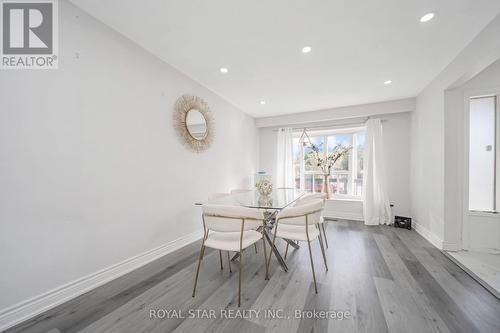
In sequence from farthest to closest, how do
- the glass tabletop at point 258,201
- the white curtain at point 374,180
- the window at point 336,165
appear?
the window at point 336,165, the white curtain at point 374,180, the glass tabletop at point 258,201

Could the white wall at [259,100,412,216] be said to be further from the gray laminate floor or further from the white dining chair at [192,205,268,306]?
the white dining chair at [192,205,268,306]

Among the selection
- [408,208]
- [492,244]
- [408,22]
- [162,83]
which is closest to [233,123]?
[162,83]

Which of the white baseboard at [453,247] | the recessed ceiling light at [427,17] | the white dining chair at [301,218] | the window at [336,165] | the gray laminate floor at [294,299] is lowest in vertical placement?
the gray laminate floor at [294,299]

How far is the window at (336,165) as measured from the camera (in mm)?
4250

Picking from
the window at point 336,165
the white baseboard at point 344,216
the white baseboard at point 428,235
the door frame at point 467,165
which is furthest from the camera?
the window at point 336,165

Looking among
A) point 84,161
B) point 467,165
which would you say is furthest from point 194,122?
point 467,165

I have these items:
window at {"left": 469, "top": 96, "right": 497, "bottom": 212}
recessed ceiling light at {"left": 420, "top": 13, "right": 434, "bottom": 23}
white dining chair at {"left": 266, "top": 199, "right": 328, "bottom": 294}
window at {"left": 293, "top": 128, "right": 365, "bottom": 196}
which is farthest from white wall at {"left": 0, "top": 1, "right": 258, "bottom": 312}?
window at {"left": 469, "top": 96, "right": 497, "bottom": 212}

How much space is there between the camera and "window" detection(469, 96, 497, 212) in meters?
2.42

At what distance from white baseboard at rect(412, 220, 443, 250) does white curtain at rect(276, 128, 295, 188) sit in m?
2.47

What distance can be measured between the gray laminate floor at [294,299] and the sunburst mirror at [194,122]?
5.41ft

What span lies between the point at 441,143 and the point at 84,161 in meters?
4.32

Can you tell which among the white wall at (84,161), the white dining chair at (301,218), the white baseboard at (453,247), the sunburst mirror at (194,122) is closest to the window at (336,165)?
the white baseboard at (453,247)

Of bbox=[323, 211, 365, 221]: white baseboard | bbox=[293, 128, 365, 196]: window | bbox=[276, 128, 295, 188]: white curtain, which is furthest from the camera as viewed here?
bbox=[276, 128, 295, 188]: white curtain

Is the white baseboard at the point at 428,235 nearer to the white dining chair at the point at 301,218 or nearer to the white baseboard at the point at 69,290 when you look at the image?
the white dining chair at the point at 301,218
